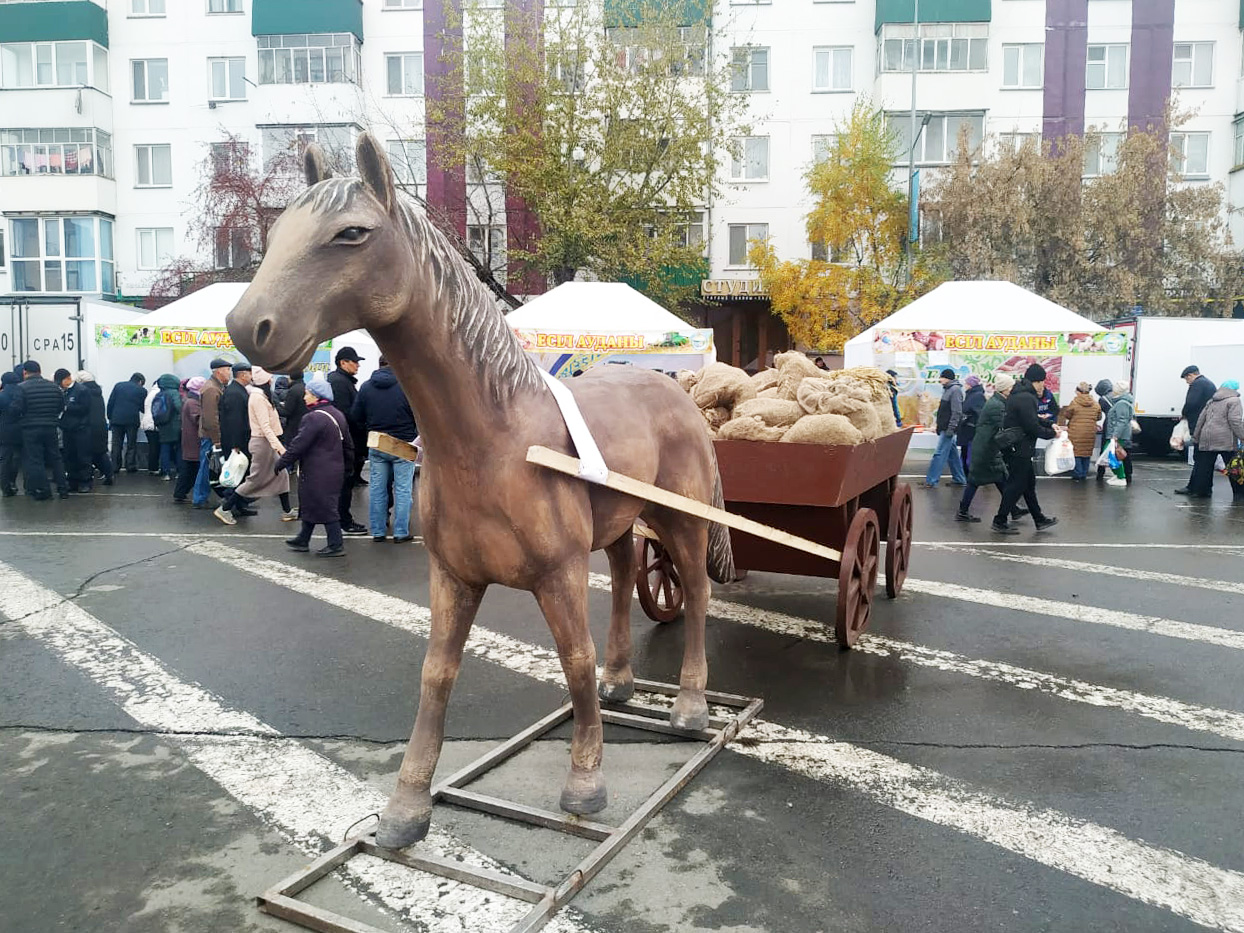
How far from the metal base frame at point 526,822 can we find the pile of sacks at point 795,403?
1718mm

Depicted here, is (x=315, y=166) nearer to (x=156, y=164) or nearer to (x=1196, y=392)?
(x=1196, y=392)

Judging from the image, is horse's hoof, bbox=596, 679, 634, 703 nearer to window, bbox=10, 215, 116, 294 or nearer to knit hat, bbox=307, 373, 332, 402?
knit hat, bbox=307, 373, 332, 402

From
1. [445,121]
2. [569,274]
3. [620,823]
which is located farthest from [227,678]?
[445,121]

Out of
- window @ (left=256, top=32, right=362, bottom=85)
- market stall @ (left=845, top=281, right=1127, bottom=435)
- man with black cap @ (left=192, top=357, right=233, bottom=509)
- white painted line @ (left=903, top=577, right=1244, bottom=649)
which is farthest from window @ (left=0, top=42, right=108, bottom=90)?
white painted line @ (left=903, top=577, right=1244, bottom=649)

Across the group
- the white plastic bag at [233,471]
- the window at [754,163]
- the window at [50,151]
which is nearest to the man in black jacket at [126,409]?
the white plastic bag at [233,471]

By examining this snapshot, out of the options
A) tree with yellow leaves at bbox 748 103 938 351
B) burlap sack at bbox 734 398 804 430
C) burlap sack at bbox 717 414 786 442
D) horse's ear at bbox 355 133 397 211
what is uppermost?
tree with yellow leaves at bbox 748 103 938 351

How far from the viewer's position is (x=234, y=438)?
11.8m

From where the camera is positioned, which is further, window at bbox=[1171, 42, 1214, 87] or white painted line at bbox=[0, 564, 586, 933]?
window at bbox=[1171, 42, 1214, 87]

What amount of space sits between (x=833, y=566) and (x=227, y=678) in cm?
401

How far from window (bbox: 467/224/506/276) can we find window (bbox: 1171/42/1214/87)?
2256 cm

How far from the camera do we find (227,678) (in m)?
5.59

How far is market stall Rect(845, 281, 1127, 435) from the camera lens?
1622cm

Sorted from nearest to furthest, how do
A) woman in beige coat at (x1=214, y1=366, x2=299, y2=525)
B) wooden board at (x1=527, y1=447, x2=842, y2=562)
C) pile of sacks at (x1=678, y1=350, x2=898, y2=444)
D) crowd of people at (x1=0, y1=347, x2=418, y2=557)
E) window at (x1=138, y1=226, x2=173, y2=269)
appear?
wooden board at (x1=527, y1=447, x2=842, y2=562)
pile of sacks at (x1=678, y1=350, x2=898, y2=444)
crowd of people at (x1=0, y1=347, x2=418, y2=557)
woman in beige coat at (x1=214, y1=366, x2=299, y2=525)
window at (x1=138, y1=226, x2=173, y2=269)

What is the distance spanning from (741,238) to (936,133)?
23.8ft
